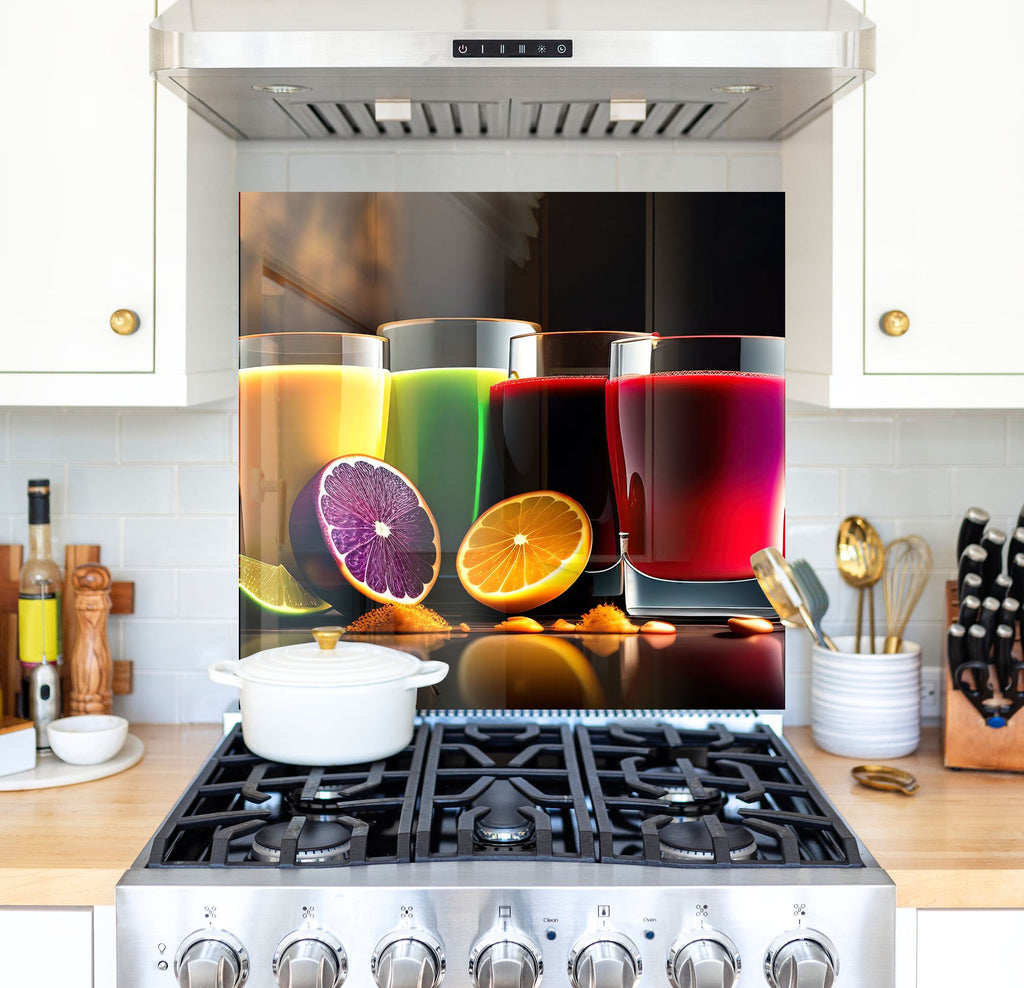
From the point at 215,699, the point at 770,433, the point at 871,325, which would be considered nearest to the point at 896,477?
the point at 770,433

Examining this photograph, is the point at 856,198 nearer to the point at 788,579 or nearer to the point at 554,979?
the point at 788,579

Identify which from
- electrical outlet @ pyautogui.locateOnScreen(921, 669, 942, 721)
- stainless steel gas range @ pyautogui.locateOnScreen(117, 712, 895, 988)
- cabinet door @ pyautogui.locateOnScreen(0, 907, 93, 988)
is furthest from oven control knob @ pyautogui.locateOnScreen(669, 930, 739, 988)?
electrical outlet @ pyautogui.locateOnScreen(921, 669, 942, 721)

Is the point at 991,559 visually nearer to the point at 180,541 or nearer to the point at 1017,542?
the point at 1017,542

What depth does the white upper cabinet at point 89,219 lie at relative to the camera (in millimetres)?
1550

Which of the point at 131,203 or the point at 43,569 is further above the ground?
the point at 131,203

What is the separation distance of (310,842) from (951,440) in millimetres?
1319

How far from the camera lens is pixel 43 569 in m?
1.84

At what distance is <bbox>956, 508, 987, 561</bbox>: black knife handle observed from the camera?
177 cm

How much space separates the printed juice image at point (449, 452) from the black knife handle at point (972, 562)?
2.58 ft

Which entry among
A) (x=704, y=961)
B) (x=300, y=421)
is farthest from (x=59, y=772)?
(x=704, y=961)

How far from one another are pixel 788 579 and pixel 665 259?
A: 0.60 meters

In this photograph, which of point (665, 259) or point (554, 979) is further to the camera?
point (665, 259)

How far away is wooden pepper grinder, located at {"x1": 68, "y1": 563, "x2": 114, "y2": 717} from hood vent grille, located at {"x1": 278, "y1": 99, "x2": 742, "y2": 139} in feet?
2.77

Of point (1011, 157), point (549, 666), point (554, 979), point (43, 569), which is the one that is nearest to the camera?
point (554, 979)
